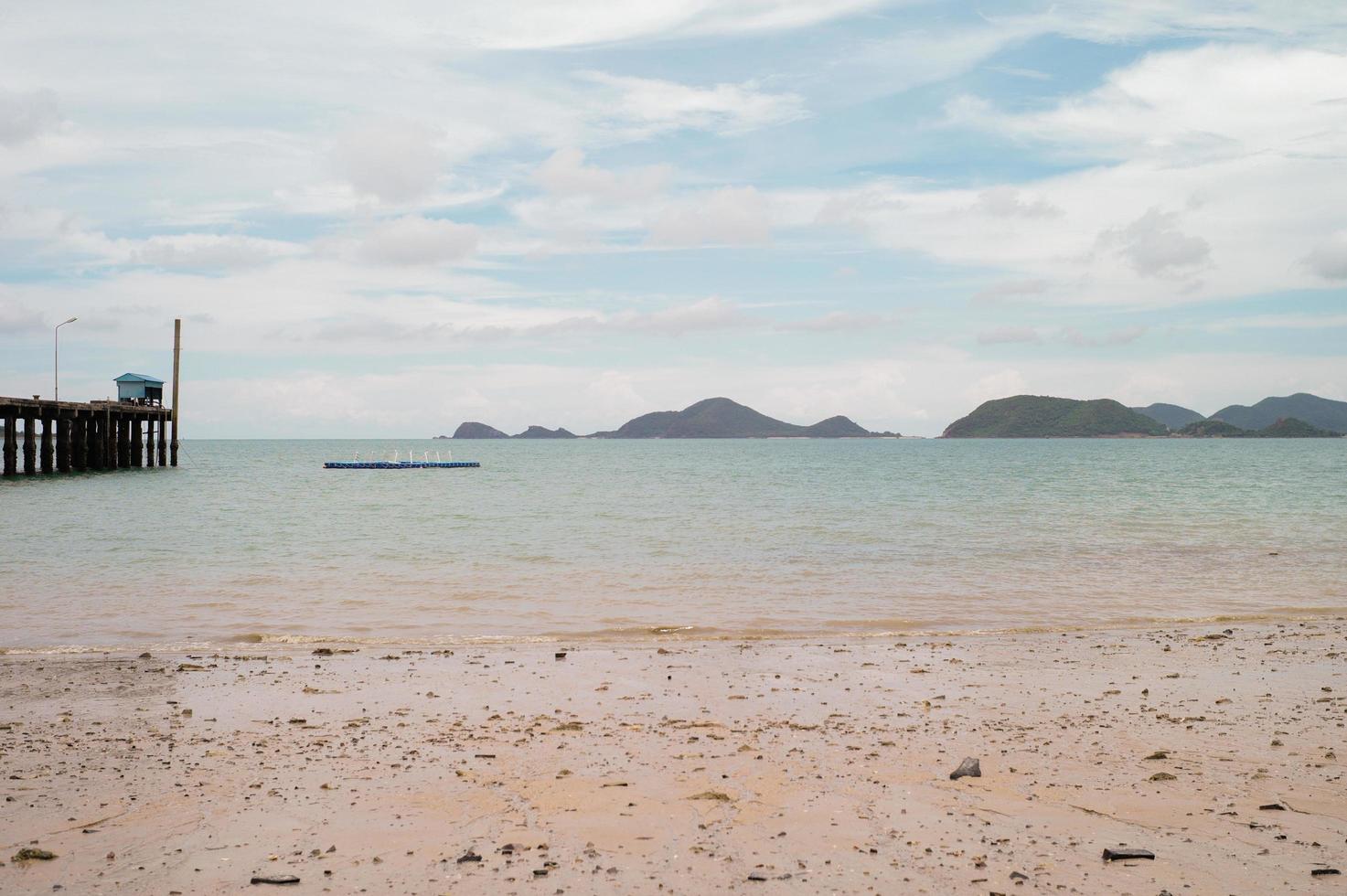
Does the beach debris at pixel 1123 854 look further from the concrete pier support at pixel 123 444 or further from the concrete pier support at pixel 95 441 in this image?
the concrete pier support at pixel 123 444

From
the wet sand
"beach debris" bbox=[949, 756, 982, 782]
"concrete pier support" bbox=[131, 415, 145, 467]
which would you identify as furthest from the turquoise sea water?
"concrete pier support" bbox=[131, 415, 145, 467]

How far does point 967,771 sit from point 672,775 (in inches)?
84.7

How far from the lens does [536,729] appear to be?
8203mm

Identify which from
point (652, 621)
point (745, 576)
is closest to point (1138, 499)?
point (745, 576)

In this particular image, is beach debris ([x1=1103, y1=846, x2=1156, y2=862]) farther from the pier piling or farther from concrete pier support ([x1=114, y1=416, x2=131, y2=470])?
concrete pier support ([x1=114, y1=416, x2=131, y2=470])

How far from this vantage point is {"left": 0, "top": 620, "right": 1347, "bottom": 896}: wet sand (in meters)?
5.33

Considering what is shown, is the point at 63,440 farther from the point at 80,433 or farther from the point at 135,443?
the point at 135,443

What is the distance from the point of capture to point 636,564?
21.6 metres

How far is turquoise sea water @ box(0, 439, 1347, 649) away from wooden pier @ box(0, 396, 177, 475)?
7519 mm

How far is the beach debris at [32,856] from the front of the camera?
5430 mm

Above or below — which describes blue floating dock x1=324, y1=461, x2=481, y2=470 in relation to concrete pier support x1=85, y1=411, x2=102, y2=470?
below

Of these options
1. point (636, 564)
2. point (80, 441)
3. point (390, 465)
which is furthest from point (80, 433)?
point (636, 564)

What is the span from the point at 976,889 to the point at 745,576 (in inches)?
580

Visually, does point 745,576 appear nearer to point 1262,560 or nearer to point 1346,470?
point 1262,560
